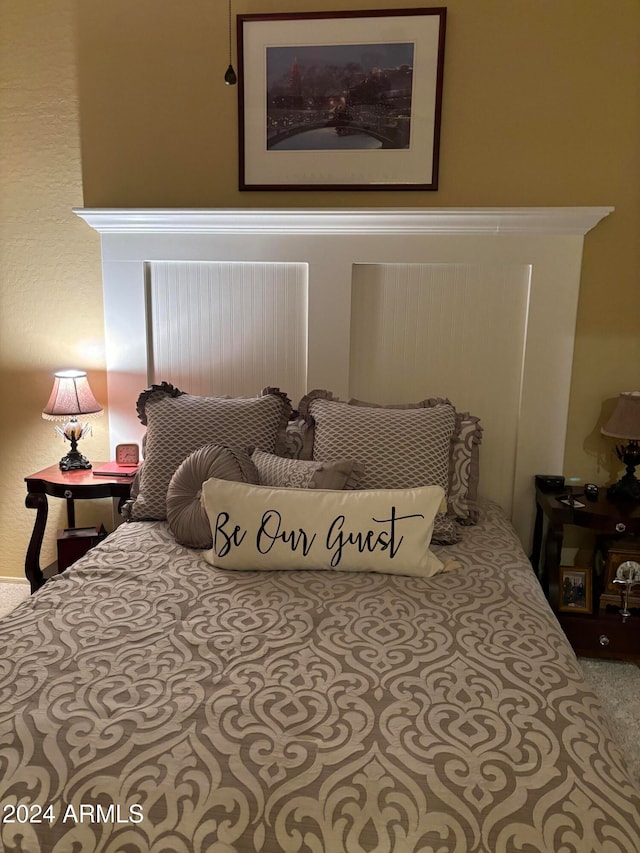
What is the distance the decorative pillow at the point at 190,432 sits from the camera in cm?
229

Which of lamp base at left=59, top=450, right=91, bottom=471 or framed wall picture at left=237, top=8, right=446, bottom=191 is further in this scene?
lamp base at left=59, top=450, right=91, bottom=471

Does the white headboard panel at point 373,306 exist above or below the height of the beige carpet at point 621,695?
above

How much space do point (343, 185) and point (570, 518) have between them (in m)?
1.54

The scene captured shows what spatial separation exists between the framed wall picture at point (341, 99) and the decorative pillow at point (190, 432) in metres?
0.97

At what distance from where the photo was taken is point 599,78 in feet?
8.16

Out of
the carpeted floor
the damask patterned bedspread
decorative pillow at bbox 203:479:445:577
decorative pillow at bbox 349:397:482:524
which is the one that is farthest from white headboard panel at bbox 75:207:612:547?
the damask patterned bedspread

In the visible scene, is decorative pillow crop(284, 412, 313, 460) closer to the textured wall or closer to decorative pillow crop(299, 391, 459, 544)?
decorative pillow crop(299, 391, 459, 544)

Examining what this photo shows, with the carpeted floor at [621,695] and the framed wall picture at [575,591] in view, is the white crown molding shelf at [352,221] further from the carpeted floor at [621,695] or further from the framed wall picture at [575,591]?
the carpeted floor at [621,695]

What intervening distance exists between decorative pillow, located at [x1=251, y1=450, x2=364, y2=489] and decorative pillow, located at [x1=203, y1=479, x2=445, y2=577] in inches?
5.7

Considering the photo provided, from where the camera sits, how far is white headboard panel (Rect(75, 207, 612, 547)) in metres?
2.61

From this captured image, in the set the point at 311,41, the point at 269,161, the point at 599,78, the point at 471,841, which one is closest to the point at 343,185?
the point at 269,161

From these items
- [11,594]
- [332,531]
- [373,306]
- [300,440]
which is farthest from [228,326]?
[11,594]

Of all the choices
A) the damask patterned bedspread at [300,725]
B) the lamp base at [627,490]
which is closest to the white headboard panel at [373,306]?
the lamp base at [627,490]

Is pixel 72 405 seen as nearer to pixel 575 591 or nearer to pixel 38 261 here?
pixel 38 261
